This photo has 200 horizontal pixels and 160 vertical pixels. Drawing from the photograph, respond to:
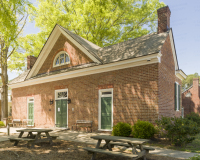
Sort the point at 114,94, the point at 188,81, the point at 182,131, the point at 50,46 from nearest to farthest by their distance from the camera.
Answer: the point at 182,131 → the point at 114,94 → the point at 50,46 → the point at 188,81

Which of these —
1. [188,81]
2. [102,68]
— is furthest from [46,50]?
[188,81]

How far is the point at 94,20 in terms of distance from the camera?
22.7 meters

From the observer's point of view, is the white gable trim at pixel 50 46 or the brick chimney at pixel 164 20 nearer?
the brick chimney at pixel 164 20

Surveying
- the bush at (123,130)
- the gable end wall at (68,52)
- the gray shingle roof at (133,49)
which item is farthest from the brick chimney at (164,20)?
the bush at (123,130)

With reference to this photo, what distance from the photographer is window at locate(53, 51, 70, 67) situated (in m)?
15.1

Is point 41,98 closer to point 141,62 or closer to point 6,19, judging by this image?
point 6,19

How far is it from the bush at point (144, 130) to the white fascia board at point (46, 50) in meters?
10.4

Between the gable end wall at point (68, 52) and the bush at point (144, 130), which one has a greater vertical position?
the gable end wall at point (68, 52)

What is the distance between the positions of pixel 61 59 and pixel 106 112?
6438mm

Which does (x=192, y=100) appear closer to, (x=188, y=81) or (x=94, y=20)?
(x=94, y=20)

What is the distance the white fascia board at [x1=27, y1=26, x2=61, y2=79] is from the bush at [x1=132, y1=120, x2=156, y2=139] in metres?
10.4

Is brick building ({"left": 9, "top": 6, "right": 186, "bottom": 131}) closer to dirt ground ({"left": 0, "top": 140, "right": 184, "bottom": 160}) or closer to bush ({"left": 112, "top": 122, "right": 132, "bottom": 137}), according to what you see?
bush ({"left": 112, "top": 122, "right": 132, "bottom": 137})

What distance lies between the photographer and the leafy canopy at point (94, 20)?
861 inches

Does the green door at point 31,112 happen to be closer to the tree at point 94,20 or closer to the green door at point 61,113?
the green door at point 61,113
